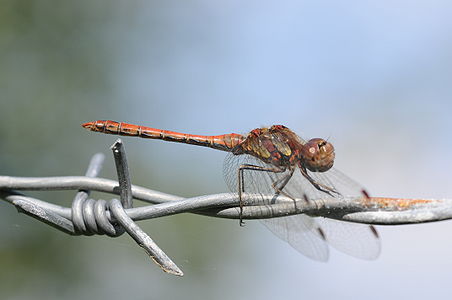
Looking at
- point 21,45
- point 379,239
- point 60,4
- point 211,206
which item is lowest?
point 379,239

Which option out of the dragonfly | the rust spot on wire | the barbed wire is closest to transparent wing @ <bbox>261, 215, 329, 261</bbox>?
the dragonfly

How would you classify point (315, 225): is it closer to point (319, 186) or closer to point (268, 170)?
point (319, 186)

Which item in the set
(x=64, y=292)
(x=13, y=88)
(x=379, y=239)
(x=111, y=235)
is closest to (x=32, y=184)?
(x=111, y=235)

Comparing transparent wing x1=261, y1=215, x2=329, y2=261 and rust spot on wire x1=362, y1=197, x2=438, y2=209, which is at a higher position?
transparent wing x1=261, y1=215, x2=329, y2=261

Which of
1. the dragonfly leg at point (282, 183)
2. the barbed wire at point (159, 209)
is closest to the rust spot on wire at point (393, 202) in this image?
the barbed wire at point (159, 209)

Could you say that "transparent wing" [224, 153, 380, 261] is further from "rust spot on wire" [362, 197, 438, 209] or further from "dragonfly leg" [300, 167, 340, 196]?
"rust spot on wire" [362, 197, 438, 209]

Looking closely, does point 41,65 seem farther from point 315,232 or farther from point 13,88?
point 315,232
